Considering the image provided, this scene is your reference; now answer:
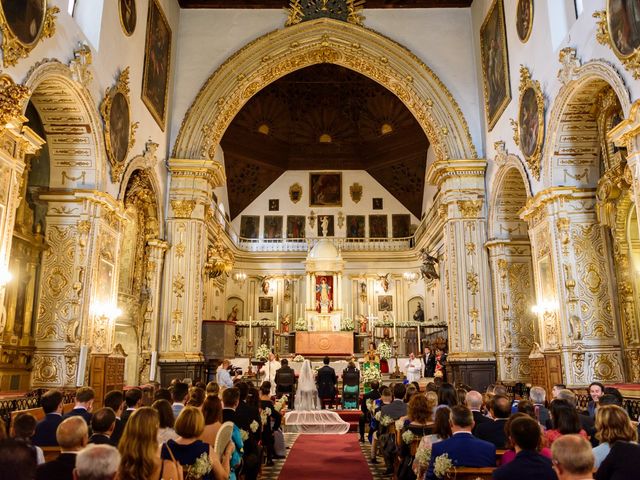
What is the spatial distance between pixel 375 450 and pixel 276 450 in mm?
1847

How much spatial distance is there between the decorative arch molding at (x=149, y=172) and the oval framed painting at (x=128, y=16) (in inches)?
→ 116

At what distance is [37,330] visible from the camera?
10812 millimetres

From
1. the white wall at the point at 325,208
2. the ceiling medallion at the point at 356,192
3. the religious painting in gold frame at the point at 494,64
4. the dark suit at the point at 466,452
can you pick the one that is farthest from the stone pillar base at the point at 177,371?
the ceiling medallion at the point at 356,192

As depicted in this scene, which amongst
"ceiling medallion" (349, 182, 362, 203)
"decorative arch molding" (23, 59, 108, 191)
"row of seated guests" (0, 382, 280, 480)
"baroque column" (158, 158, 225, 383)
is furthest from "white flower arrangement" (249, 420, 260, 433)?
"ceiling medallion" (349, 182, 362, 203)

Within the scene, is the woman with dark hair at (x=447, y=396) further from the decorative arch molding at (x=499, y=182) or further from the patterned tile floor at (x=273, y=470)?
the decorative arch molding at (x=499, y=182)

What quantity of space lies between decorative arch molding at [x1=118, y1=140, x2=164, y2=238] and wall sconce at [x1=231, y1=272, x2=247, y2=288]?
13757 millimetres

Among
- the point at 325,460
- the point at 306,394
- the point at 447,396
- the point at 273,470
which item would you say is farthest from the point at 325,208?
the point at 447,396

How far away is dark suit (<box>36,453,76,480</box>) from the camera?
11.4ft

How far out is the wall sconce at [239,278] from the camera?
29.9 metres

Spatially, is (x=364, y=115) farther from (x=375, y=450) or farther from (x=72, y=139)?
(x=375, y=450)

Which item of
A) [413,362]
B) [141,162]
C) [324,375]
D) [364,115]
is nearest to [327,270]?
[364,115]

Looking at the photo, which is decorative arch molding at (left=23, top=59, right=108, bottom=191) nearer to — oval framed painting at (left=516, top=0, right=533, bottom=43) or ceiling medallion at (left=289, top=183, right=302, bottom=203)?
oval framed painting at (left=516, top=0, right=533, bottom=43)

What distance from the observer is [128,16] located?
13.7 metres

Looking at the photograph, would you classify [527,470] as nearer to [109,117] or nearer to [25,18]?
[25,18]
